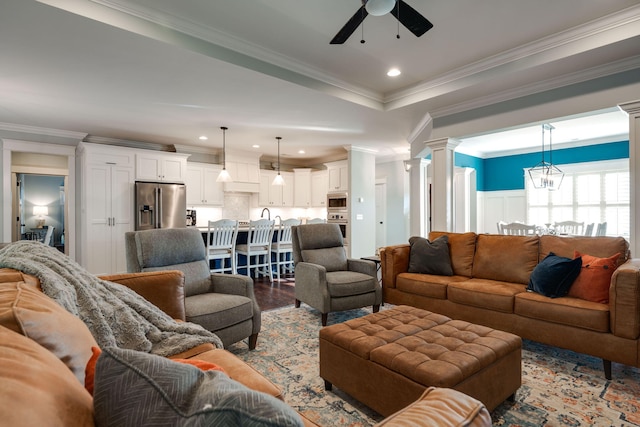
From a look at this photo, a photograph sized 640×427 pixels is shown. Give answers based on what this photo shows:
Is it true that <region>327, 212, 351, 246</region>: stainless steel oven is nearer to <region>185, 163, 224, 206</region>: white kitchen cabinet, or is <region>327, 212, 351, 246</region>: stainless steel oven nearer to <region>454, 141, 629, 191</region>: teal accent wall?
<region>185, 163, 224, 206</region>: white kitchen cabinet

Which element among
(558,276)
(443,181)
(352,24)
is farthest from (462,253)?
(352,24)

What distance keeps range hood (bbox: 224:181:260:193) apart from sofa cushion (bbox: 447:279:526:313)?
5.25 m

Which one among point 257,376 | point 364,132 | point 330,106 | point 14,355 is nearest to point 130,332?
point 257,376

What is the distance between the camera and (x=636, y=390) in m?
2.03

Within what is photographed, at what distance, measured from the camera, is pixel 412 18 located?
7.19ft

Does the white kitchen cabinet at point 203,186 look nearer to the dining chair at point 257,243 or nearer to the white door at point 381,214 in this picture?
the dining chair at point 257,243

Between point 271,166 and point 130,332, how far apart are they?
6958 mm

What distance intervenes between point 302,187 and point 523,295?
20.0 feet

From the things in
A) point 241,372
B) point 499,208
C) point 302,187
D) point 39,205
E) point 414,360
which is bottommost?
point 414,360

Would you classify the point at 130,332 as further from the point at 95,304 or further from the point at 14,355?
the point at 14,355

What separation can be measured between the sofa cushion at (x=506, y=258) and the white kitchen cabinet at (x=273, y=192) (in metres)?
5.31

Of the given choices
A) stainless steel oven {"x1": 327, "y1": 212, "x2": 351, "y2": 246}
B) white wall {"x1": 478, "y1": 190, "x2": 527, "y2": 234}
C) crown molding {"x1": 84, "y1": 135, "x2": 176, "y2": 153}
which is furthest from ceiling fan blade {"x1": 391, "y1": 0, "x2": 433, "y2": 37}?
white wall {"x1": 478, "y1": 190, "x2": 527, "y2": 234}

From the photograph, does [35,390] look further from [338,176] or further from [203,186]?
[338,176]

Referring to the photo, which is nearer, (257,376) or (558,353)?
(257,376)
